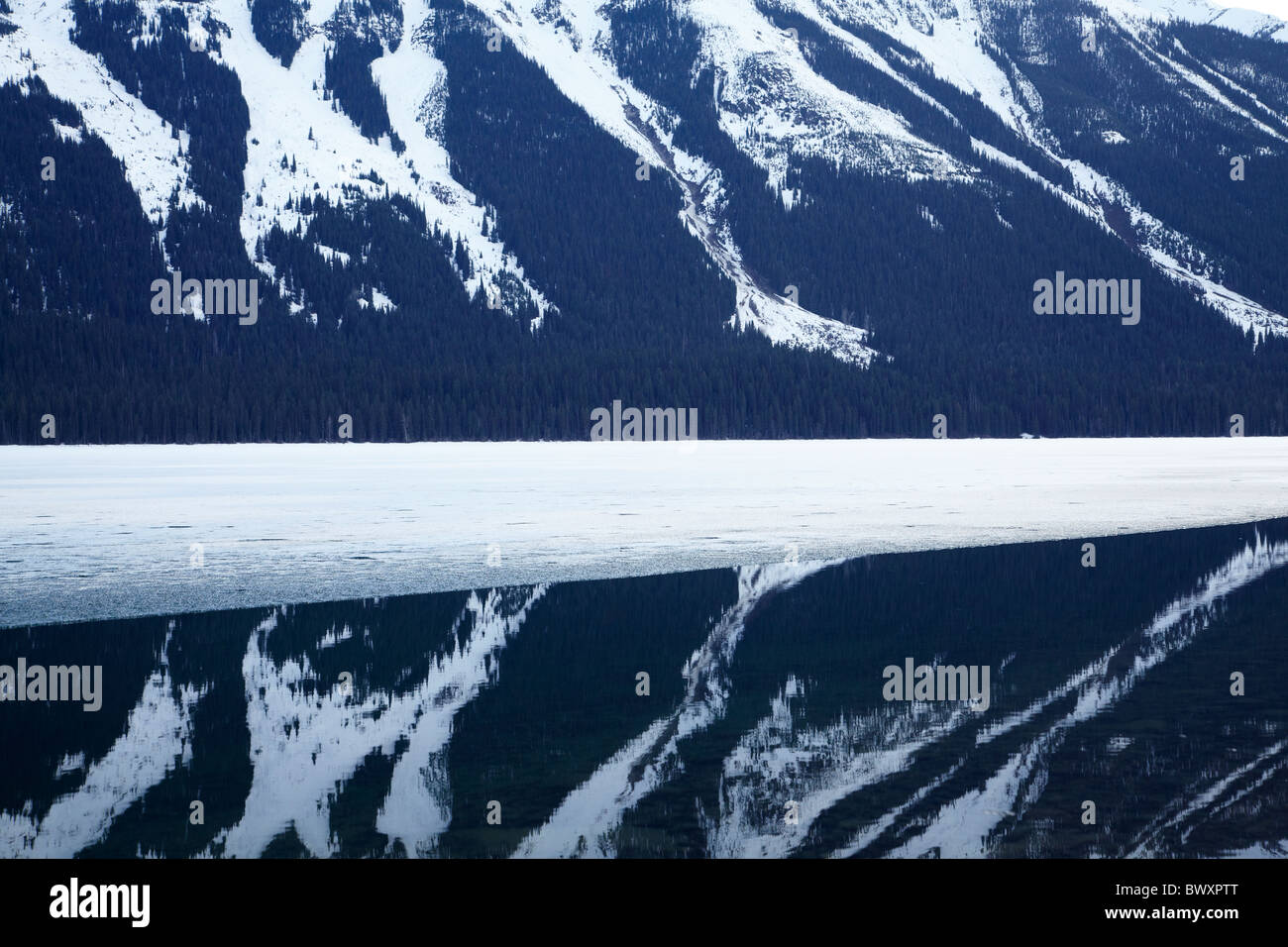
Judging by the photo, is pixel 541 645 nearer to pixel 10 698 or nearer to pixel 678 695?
pixel 678 695

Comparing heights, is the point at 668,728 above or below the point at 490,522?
below

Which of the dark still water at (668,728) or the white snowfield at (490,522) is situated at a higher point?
the white snowfield at (490,522)

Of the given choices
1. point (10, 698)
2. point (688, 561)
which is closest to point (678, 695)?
point (10, 698)

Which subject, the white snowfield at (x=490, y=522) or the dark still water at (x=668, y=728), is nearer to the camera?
the dark still water at (x=668, y=728)

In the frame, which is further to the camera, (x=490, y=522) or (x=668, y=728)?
(x=490, y=522)

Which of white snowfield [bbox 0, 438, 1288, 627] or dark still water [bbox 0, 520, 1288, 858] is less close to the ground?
white snowfield [bbox 0, 438, 1288, 627]
